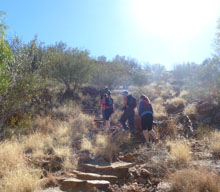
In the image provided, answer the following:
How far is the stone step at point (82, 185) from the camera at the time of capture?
448cm

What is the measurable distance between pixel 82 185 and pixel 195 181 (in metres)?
2.43

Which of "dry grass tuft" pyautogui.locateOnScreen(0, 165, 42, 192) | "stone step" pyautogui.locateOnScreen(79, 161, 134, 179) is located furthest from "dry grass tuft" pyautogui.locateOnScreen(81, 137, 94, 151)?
"dry grass tuft" pyautogui.locateOnScreen(0, 165, 42, 192)

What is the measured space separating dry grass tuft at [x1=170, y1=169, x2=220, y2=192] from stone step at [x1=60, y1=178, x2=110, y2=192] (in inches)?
58.8

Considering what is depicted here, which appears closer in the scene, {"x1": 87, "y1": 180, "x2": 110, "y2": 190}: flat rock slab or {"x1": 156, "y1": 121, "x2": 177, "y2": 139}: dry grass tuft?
{"x1": 87, "y1": 180, "x2": 110, "y2": 190}: flat rock slab

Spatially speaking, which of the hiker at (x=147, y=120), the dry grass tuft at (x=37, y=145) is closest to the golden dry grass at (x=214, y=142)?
the hiker at (x=147, y=120)

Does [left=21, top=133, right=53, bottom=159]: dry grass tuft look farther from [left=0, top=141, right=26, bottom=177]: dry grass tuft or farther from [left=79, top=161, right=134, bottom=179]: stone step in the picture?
[left=79, top=161, right=134, bottom=179]: stone step

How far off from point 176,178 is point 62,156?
367 cm

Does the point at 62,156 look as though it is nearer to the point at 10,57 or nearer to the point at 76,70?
the point at 10,57

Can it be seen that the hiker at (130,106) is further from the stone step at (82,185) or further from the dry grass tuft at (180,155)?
the stone step at (82,185)

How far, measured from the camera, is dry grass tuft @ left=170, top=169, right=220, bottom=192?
366 cm

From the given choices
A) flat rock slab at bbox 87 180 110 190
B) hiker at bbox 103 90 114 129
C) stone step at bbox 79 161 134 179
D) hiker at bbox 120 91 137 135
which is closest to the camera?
flat rock slab at bbox 87 180 110 190

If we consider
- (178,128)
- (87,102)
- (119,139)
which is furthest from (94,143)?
(87,102)

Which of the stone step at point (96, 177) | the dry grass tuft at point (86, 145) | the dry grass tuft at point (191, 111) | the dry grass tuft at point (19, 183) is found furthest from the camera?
the dry grass tuft at point (191, 111)

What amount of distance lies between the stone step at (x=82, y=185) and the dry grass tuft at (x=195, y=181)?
1493 mm
